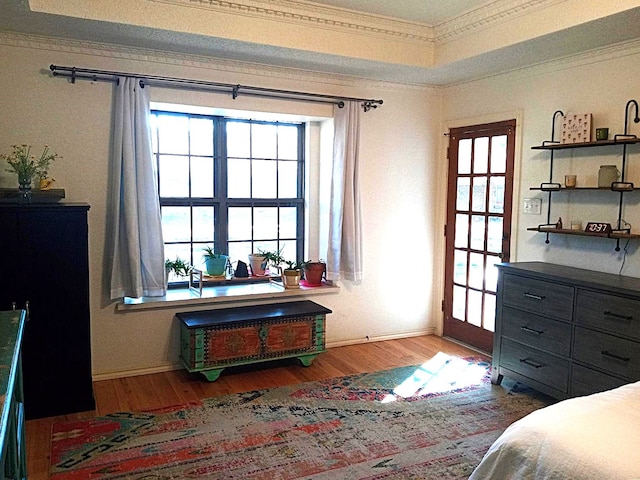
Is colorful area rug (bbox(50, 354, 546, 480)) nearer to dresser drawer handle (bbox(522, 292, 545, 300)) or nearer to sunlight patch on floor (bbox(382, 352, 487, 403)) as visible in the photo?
sunlight patch on floor (bbox(382, 352, 487, 403))

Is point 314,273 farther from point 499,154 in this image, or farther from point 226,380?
point 499,154

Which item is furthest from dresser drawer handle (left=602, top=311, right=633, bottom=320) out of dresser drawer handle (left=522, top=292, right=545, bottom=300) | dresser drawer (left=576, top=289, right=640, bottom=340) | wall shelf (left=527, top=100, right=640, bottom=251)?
wall shelf (left=527, top=100, right=640, bottom=251)

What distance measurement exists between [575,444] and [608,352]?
1.69 meters

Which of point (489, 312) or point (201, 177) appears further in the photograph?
point (489, 312)

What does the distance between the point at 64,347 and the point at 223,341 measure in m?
1.07

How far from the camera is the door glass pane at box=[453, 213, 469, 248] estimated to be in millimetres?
4883

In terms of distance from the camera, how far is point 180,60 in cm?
399

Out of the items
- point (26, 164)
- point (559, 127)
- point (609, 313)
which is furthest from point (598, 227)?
point (26, 164)

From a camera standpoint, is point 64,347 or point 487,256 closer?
point 64,347

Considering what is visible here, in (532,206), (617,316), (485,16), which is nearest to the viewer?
(617,316)

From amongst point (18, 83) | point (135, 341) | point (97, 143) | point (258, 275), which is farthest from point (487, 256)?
point (18, 83)

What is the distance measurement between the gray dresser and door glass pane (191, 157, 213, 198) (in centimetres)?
242

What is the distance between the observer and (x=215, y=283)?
4.51 meters

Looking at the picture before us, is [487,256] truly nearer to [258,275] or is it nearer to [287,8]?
[258,275]
